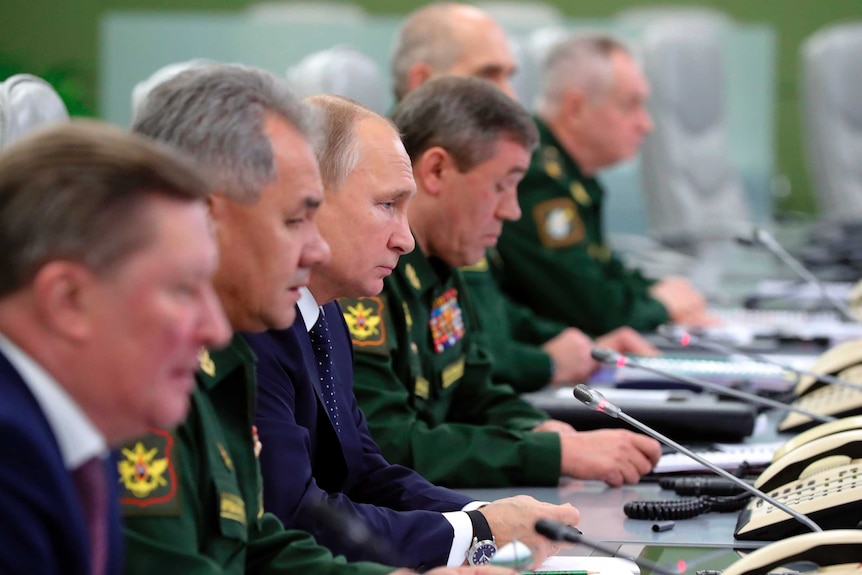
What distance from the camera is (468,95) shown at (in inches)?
92.4

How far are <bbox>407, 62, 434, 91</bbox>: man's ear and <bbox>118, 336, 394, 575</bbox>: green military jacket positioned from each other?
1.90 metres

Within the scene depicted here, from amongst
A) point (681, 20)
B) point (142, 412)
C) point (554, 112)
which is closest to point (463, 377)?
point (142, 412)

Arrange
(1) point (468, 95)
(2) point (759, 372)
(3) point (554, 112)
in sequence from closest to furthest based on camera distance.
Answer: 1. (1) point (468, 95)
2. (2) point (759, 372)
3. (3) point (554, 112)

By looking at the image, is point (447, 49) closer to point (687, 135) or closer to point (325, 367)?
point (325, 367)

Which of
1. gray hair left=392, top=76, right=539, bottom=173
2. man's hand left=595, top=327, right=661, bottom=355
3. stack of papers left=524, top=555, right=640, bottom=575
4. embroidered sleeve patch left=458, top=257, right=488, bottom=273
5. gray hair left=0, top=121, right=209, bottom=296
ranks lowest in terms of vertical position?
man's hand left=595, top=327, right=661, bottom=355

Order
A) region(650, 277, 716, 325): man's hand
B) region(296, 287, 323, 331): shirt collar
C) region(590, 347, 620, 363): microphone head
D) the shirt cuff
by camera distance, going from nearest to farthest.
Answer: the shirt cuff, region(296, 287, 323, 331): shirt collar, region(590, 347, 620, 363): microphone head, region(650, 277, 716, 325): man's hand

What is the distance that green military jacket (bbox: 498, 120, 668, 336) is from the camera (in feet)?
12.2

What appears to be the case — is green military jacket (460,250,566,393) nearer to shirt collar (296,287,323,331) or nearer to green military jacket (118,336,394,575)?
shirt collar (296,287,323,331)

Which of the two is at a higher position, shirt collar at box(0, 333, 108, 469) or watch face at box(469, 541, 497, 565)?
shirt collar at box(0, 333, 108, 469)

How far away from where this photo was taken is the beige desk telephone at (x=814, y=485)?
5.55 ft

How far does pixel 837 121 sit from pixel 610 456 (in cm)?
535

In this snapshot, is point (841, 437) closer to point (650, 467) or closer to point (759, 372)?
point (650, 467)

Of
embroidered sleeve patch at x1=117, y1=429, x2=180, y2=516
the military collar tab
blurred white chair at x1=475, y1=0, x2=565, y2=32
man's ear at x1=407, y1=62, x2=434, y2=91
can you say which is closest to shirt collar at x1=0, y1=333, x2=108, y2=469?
embroidered sleeve patch at x1=117, y1=429, x2=180, y2=516

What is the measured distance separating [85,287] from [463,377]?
157 cm
